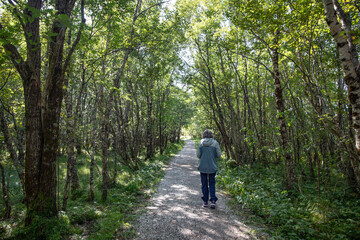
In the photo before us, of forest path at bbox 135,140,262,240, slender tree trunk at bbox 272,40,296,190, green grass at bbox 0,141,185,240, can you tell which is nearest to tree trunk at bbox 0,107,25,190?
green grass at bbox 0,141,185,240

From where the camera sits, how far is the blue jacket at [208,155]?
5523 millimetres

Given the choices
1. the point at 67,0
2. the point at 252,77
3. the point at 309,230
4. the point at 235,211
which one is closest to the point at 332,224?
the point at 309,230

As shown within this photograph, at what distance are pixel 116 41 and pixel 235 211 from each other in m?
6.54

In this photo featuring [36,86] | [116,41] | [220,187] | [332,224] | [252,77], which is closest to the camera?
[36,86]

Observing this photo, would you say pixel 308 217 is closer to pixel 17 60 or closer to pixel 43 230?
pixel 43 230

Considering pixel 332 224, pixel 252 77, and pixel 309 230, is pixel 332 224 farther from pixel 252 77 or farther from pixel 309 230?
pixel 252 77

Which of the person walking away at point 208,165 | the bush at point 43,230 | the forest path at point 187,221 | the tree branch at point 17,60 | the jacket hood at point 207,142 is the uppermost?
the tree branch at point 17,60

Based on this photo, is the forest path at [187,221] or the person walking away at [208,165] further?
the person walking away at [208,165]

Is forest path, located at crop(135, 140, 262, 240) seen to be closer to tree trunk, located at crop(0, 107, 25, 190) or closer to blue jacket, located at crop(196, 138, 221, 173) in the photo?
blue jacket, located at crop(196, 138, 221, 173)

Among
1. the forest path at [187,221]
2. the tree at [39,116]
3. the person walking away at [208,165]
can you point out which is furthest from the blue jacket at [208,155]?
the tree at [39,116]

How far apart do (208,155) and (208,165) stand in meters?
0.29

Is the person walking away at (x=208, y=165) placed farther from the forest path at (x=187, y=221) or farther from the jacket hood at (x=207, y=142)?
the forest path at (x=187, y=221)

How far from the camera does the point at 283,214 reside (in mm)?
4617

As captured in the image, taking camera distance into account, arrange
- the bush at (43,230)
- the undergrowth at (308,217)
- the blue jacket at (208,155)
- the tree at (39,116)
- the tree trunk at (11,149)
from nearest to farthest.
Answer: the bush at (43,230) < the tree at (39,116) < the undergrowth at (308,217) < the blue jacket at (208,155) < the tree trunk at (11,149)
